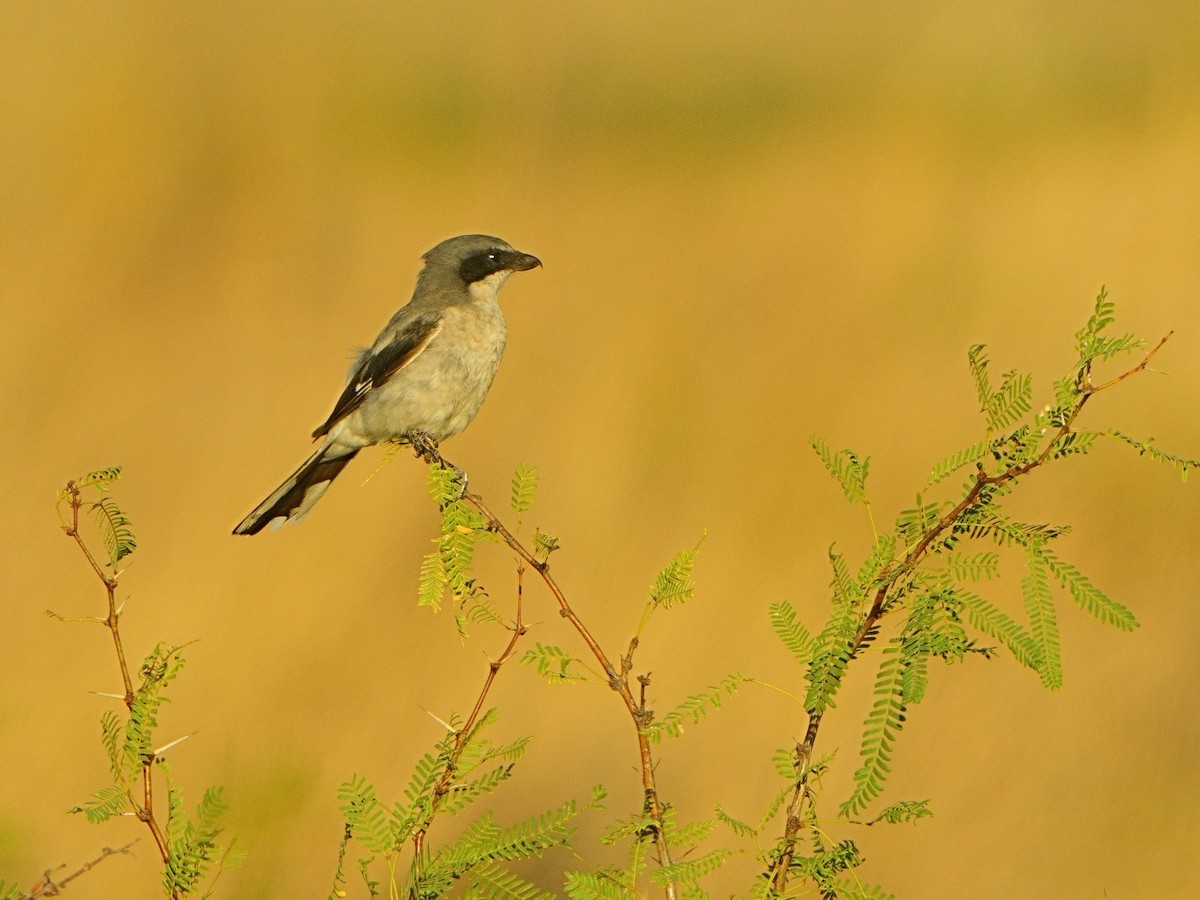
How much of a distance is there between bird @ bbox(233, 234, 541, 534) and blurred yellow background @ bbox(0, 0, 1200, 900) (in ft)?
1.75

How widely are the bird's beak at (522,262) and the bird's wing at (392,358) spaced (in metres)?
0.28

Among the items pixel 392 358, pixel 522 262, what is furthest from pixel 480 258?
pixel 392 358

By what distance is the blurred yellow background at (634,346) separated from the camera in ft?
13.3

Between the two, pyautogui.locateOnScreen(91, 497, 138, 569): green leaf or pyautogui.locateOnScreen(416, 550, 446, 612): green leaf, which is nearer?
pyautogui.locateOnScreen(91, 497, 138, 569): green leaf

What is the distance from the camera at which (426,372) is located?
3588 millimetres

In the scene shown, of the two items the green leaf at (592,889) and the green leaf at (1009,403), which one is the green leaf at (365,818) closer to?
the green leaf at (592,889)

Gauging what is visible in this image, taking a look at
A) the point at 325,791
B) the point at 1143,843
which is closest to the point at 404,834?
the point at 325,791

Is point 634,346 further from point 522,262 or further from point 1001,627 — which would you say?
point 1001,627

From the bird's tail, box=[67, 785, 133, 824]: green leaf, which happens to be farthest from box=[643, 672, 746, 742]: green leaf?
the bird's tail

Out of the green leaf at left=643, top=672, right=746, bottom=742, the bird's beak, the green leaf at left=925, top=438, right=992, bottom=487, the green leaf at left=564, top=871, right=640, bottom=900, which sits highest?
the bird's beak

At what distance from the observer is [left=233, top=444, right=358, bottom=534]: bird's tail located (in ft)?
11.6

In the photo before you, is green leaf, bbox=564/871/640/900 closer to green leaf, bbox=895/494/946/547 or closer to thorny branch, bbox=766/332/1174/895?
thorny branch, bbox=766/332/1174/895

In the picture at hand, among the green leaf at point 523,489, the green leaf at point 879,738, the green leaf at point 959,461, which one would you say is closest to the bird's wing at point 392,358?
the green leaf at point 523,489

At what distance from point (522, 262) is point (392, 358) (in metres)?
0.49
